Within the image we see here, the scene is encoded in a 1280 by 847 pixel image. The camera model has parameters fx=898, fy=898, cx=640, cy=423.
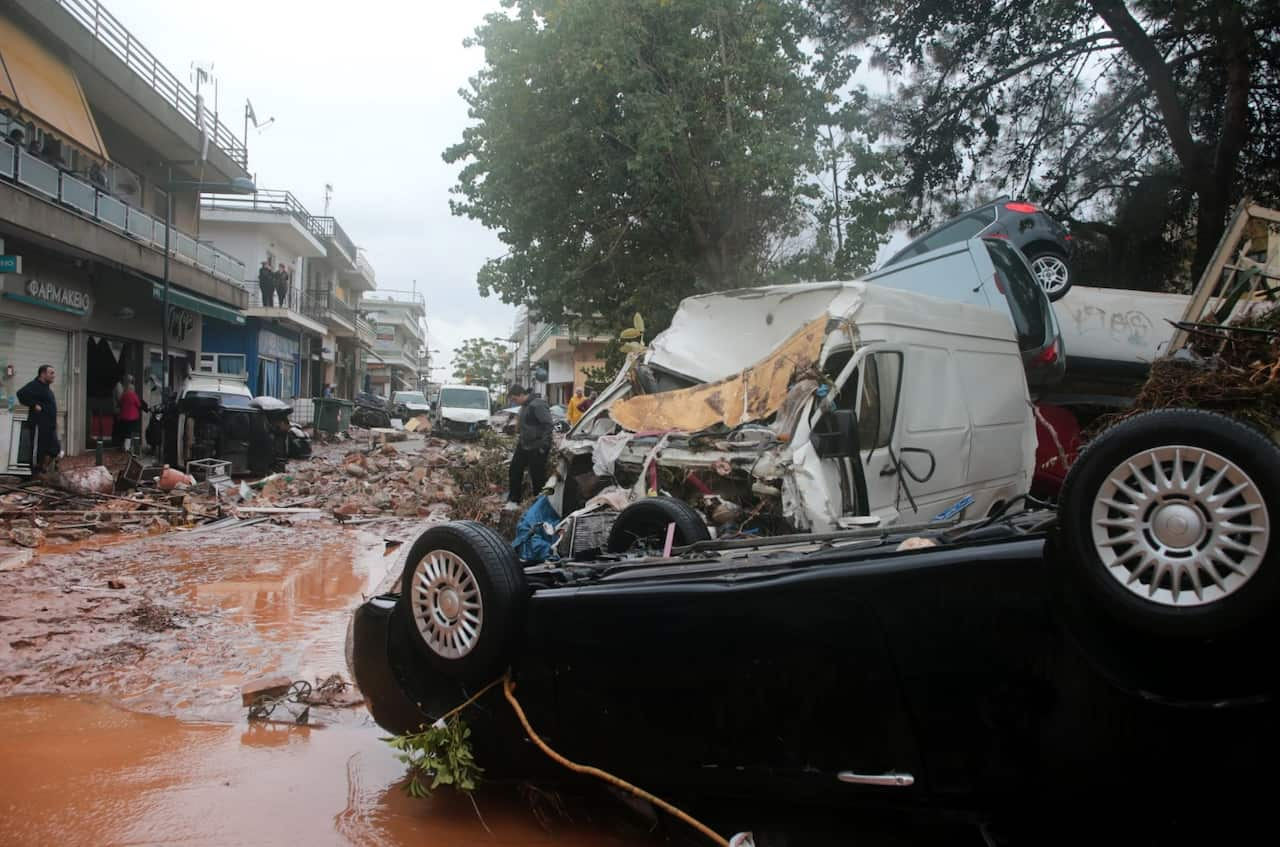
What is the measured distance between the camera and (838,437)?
5074mm

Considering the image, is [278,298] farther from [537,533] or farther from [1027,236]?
[537,533]

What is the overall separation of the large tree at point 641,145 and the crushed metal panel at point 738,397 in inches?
365

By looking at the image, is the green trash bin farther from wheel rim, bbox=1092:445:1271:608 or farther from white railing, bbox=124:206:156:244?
wheel rim, bbox=1092:445:1271:608

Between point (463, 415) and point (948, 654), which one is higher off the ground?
point (463, 415)

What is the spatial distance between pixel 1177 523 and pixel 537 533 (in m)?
4.73

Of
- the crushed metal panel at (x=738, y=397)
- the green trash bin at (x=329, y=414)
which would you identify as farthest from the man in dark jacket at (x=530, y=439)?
the green trash bin at (x=329, y=414)

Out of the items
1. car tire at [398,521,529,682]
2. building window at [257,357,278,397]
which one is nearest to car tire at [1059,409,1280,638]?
car tire at [398,521,529,682]

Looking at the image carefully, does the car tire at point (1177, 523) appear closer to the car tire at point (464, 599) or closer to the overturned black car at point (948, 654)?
the overturned black car at point (948, 654)

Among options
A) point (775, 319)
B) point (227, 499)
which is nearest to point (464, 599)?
point (775, 319)

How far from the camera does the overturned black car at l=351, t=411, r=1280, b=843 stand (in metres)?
1.85

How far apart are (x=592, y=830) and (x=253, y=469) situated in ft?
47.3

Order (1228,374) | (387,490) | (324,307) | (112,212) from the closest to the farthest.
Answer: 1. (1228,374)
2. (387,490)
3. (112,212)
4. (324,307)

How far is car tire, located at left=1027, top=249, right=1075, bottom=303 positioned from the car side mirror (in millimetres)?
5927

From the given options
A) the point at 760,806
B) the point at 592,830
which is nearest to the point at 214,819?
the point at 592,830
